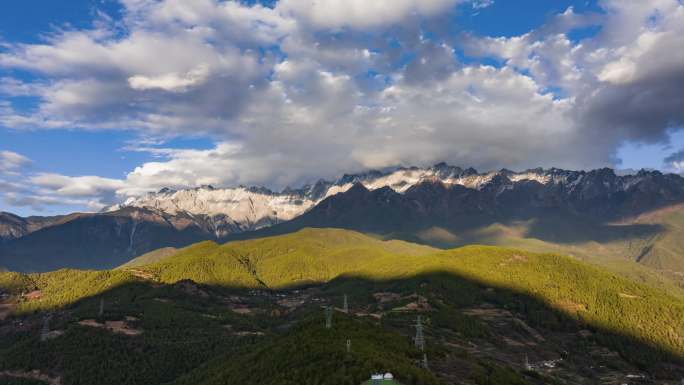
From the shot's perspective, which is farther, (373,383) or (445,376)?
(445,376)

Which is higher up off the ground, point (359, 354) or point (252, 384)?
point (359, 354)

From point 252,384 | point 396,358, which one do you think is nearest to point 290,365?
point 252,384

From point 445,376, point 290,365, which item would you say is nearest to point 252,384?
point 290,365

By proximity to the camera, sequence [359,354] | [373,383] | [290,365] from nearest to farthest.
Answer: [373,383]
[359,354]
[290,365]

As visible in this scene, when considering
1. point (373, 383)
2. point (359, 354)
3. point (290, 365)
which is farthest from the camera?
point (290, 365)

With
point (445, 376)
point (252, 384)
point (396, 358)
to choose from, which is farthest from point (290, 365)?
point (445, 376)

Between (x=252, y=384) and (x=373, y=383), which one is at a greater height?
(x=373, y=383)

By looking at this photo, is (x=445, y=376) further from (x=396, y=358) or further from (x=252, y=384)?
(x=252, y=384)

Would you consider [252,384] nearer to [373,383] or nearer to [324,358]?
[324,358]
